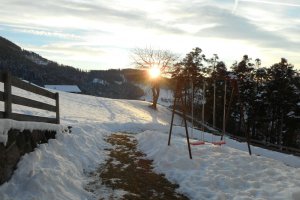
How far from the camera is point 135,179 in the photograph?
973 cm

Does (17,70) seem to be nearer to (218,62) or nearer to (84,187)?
(218,62)

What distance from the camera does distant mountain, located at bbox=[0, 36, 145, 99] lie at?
409ft

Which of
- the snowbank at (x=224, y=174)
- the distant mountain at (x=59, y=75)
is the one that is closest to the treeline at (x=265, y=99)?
Answer: the snowbank at (x=224, y=174)

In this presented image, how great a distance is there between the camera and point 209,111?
188ft

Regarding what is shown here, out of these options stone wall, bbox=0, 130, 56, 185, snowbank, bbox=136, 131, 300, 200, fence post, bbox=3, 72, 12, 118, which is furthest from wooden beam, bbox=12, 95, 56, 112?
snowbank, bbox=136, 131, 300, 200

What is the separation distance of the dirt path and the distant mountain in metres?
103

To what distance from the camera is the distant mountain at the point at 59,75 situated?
125 metres

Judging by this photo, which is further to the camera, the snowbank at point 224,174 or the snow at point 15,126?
the snowbank at point 224,174

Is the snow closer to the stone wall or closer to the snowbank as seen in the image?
the stone wall

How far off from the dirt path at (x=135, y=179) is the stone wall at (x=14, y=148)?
1.97 meters

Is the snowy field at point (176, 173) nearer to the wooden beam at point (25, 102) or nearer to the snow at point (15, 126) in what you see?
the snow at point (15, 126)

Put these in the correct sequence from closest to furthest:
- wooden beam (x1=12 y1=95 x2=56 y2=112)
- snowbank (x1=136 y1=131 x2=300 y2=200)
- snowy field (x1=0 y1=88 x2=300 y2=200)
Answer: snowy field (x1=0 y1=88 x2=300 y2=200) → snowbank (x1=136 y1=131 x2=300 y2=200) → wooden beam (x1=12 y1=95 x2=56 y2=112)

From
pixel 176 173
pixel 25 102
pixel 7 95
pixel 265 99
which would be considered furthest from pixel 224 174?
pixel 265 99

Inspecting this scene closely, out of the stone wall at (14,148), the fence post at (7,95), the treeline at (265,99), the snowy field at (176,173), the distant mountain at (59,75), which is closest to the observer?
the stone wall at (14,148)
